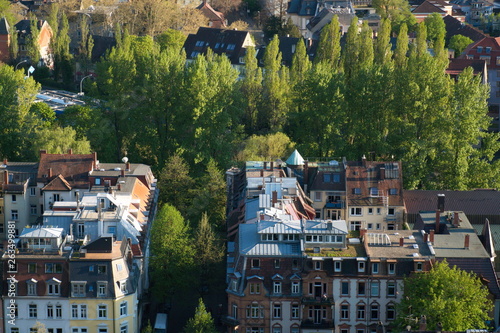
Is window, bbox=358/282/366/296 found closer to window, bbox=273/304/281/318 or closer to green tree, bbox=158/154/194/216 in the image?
window, bbox=273/304/281/318

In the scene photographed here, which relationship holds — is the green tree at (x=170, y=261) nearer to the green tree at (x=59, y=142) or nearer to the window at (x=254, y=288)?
the window at (x=254, y=288)

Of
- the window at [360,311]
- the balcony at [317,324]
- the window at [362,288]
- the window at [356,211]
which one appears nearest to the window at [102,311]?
the balcony at [317,324]

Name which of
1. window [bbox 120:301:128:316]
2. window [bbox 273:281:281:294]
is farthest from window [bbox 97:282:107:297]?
window [bbox 273:281:281:294]

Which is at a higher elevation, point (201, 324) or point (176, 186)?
point (176, 186)

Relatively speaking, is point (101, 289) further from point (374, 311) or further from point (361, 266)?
point (374, 311)

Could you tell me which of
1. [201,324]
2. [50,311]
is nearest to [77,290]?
[50,311]

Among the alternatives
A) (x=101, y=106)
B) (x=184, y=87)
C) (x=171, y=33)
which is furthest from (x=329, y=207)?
(x=171, y=33)
